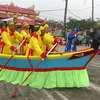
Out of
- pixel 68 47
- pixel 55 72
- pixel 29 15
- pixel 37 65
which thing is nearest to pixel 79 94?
pixel 55 72

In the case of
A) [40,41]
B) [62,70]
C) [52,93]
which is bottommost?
[52,93]

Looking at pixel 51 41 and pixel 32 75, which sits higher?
pixel 51 41

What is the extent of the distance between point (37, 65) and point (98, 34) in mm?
2273

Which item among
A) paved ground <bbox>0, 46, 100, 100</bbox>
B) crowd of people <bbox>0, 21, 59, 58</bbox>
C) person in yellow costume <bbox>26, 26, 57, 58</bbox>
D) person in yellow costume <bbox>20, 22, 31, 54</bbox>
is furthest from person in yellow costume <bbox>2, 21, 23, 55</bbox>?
paved ground <bbox>0, 46, 100, 100</bbox>

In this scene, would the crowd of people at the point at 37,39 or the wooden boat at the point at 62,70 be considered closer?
the wooden boat at the point at 62,70

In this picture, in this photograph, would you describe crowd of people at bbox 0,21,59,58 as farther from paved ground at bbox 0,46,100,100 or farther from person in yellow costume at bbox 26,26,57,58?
paved ground at bbox 0,46,100,100

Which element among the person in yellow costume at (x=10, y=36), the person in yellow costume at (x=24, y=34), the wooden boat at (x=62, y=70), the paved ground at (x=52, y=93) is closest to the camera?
the paved ground at (x=52, y=93)

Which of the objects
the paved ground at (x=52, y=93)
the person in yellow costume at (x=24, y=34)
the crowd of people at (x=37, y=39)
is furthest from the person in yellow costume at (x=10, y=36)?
the paved ground at (x=52, y=93)

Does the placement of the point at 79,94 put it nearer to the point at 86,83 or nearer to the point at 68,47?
the point at 86,83

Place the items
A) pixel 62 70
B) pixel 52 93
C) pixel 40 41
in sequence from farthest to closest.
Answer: pixel 40 41, pixel 62 70, pixel 52 93

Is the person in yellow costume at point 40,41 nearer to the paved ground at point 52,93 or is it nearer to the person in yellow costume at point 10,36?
the paved ground at point 52,93

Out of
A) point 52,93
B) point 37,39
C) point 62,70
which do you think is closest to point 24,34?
point 37,39

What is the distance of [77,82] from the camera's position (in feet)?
21.0

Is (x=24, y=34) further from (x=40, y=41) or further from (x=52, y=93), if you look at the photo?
(x=52, y=93)
